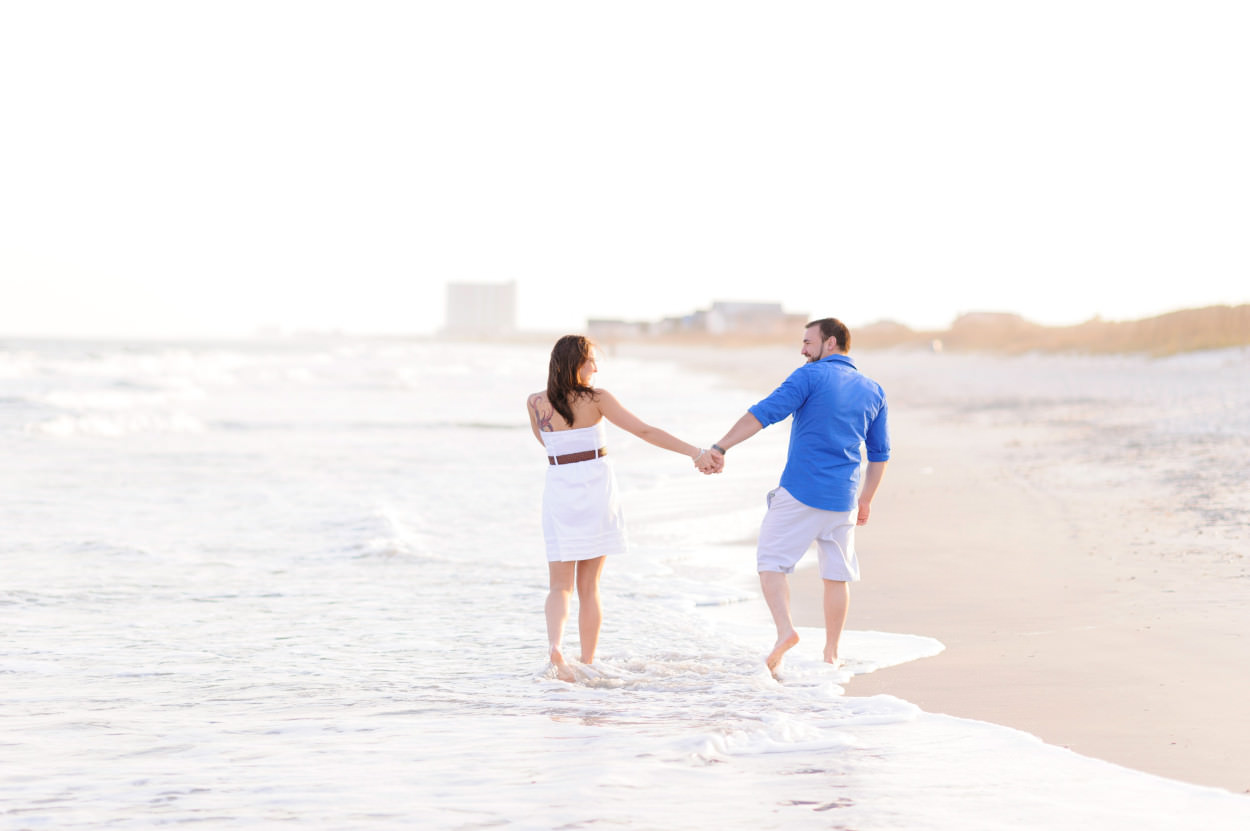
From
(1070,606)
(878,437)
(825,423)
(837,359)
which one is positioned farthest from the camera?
(1070,606)

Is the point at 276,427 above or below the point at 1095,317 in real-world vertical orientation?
below

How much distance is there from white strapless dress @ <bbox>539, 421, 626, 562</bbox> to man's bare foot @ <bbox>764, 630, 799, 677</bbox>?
90cm

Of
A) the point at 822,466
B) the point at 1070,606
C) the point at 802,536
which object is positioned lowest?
the point at 1070,606

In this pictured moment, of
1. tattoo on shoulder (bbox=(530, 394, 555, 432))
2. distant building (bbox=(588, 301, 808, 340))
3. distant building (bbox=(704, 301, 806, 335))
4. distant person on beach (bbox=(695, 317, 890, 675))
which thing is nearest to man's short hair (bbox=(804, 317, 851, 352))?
distant person on beach (bbox=(695, 317, 890, 675))

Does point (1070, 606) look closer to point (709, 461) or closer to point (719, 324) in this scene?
point (709, 461)

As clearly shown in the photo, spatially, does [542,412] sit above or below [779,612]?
above

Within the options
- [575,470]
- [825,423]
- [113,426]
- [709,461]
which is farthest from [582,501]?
[113,426]

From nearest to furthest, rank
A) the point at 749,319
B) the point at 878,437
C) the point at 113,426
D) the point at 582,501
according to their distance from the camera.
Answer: the point at 582,501
the point at 878,437
the point at 113,426
the point at 749,319

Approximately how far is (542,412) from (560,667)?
127 centimetres

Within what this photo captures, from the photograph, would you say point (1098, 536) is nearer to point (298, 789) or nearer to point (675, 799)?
point (675, 799)

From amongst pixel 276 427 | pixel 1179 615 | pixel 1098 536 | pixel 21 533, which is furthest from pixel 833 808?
pixel 276 427

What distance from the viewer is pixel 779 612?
548cm

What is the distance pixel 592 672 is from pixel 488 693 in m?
0.54

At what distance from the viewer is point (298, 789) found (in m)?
3.86
